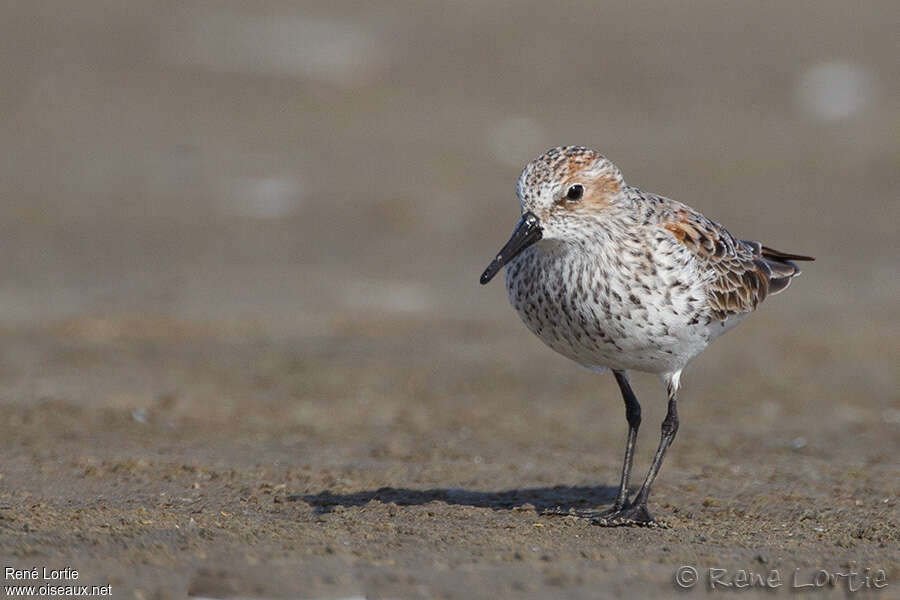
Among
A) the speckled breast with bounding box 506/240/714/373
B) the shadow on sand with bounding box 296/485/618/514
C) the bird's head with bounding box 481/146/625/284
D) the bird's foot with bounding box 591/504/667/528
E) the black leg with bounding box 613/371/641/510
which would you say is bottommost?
the shadow on sand with bounding box 296/485/618/514

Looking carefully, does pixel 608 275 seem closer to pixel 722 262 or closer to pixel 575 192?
pixel 575 192

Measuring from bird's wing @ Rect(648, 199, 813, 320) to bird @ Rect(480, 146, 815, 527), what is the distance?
0.01 metres

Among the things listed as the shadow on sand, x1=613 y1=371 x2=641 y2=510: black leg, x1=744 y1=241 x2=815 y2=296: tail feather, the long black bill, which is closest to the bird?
the long black bill

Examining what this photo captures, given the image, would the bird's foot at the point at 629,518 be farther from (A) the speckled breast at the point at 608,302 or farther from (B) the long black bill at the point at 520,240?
(B) the long black bill at the point at 520,240

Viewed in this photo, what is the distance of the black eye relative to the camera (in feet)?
23.4

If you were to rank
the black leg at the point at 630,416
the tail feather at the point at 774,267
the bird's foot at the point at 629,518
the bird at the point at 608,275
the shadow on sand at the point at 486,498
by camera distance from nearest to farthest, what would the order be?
the bird at the point at 608,275, the bird's foot at the point at 629,518, the shadow on sand at the point at 486,498, the black leg at the point at 630,416, the tail feather at the point at 774,267

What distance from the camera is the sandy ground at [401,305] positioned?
263 inches

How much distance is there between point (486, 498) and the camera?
834 centimetres

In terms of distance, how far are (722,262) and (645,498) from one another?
1.55 metres

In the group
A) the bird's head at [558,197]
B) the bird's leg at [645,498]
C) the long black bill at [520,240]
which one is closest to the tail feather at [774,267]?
the bird's leg at [645,498]

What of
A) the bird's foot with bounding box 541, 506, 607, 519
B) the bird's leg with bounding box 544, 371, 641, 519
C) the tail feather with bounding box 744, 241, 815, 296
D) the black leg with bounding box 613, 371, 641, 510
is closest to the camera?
the bird's foot with bounding box 541, 506, 607, 519

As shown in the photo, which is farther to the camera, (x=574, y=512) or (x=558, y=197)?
(x=574, y=512)

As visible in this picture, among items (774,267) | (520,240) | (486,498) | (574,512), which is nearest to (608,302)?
(520,240)

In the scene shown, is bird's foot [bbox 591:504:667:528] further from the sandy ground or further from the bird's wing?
the bird's wing
